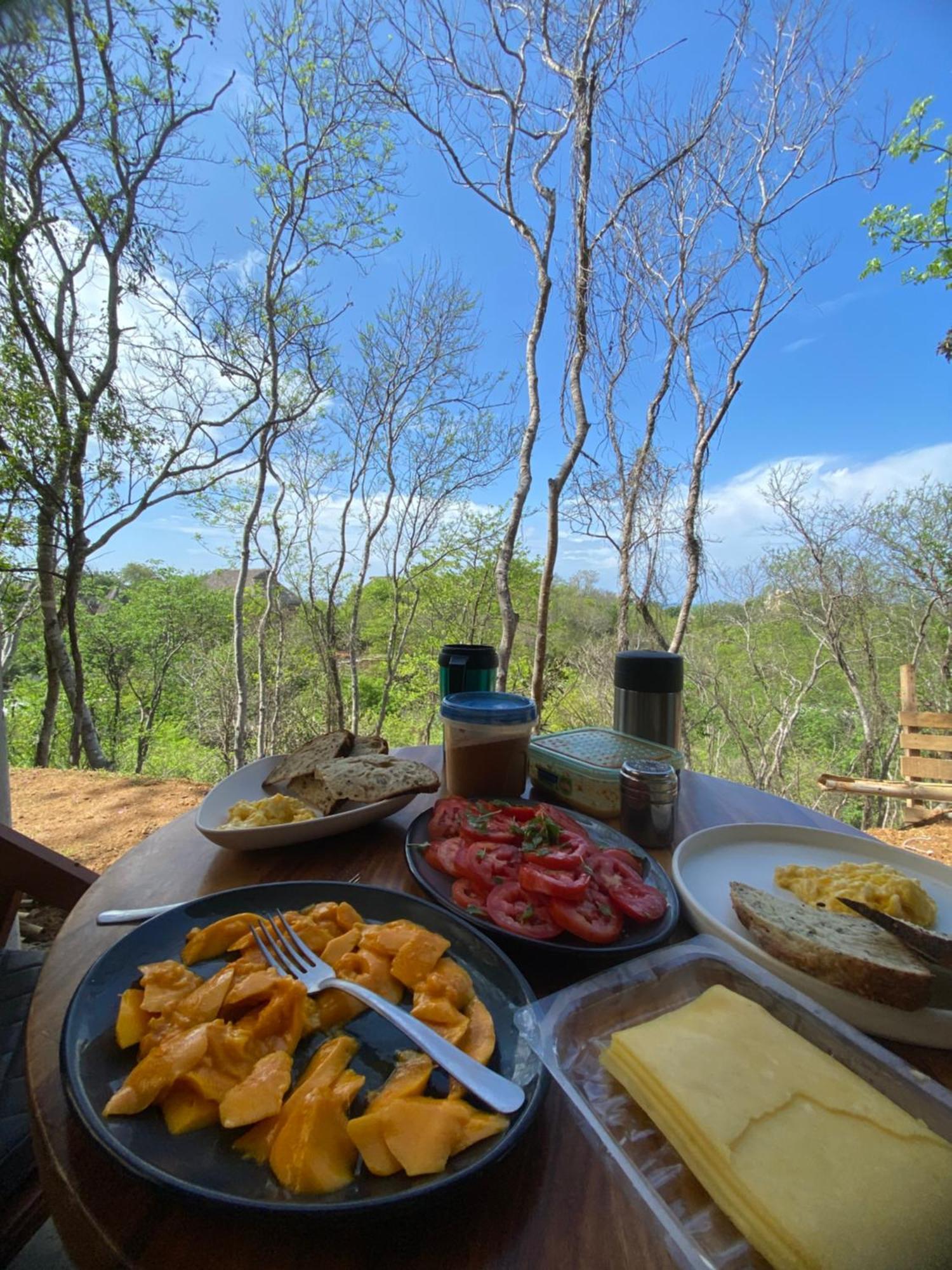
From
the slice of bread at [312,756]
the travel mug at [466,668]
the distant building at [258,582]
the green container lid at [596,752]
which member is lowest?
the slice of bread at [312,756]

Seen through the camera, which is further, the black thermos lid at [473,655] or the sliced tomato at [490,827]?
the black thermos lid at [473,655]

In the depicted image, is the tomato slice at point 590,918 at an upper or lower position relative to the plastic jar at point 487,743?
lower

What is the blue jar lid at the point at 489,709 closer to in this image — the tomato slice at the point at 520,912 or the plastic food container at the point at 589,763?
the plastic food container at the point at 589,763

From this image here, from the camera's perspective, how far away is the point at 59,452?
3648 millimetres

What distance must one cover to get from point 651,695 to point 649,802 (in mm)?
471

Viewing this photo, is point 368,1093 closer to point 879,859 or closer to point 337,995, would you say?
point 337,995

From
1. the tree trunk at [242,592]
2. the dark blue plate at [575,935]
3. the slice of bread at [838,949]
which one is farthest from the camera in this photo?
the tree trunk at [242,592]

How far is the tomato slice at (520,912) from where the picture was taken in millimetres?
695

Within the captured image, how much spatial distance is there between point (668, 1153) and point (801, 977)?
28 centimetres

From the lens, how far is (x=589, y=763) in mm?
1138

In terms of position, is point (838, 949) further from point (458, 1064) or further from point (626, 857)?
point (458, 1064)

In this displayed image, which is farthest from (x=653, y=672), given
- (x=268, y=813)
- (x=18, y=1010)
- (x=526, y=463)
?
(x=526, y=463)

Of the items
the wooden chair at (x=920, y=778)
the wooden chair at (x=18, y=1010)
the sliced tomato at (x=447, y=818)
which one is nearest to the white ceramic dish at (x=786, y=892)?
the sliced tomato at (x=447, y=818)

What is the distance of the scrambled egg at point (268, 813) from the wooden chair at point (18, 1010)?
1.17ft
